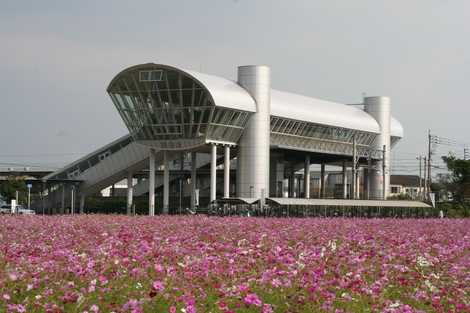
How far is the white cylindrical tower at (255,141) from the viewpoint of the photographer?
69875 mm

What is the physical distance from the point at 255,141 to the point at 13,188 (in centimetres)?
2826

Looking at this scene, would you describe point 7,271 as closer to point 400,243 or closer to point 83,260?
point 83,260

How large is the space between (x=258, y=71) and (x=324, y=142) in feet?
43.0

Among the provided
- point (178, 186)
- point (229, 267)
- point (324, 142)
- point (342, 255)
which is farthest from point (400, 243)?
point (178, 186)

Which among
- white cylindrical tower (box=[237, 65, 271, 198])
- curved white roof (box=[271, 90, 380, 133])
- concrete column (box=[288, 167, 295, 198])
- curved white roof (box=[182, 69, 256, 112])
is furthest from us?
concrete column (box=[288, 167, 295, 198])

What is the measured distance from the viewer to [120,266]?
37.3 ft

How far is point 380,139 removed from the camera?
299 ft

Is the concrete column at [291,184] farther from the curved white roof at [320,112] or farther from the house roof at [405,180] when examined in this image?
the house roof at [405,180]

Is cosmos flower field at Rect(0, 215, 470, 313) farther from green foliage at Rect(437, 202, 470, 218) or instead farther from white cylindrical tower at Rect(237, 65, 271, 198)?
green foliage at Rect(437, 202, 470, 218)

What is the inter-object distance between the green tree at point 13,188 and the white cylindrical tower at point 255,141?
83.3 ft

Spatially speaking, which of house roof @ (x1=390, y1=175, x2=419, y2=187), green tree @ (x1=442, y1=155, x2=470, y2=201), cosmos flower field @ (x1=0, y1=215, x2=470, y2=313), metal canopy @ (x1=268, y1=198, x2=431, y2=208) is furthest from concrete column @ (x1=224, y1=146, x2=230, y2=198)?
house roof @ (x1=390, y1=175, x2=419, y2=187)

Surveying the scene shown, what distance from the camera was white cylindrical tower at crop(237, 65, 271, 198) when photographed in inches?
2751

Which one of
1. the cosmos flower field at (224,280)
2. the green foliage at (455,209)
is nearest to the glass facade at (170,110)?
the green foliage at (455,209)

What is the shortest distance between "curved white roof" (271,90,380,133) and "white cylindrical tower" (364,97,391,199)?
1.21 meters
